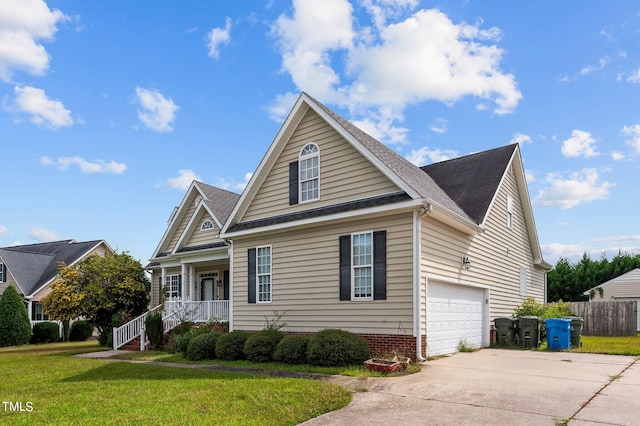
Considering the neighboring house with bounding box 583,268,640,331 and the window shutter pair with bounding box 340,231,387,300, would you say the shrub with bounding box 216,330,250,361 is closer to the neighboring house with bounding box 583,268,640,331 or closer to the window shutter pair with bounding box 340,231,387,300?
the window shutter pair with bounding box 340,231,387,300

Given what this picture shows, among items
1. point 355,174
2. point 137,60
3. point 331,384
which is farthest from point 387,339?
point 137,60

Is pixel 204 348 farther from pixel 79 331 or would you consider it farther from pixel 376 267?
pixel 79 331

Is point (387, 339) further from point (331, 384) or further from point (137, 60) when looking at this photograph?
point (137, 60)

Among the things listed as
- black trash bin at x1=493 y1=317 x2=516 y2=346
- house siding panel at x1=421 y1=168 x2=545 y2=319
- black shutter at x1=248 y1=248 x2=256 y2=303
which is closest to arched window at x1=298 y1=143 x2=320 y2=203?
black shutter at x1=248 y1=248 x2=256 y2=303

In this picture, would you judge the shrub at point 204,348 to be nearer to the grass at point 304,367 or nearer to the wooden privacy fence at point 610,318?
the grass at point 304,367

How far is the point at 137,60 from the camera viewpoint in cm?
1433

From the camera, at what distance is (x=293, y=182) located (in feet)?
51.5

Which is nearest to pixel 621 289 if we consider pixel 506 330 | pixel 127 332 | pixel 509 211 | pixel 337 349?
pixel 509 211

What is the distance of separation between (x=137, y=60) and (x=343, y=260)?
27.2ft

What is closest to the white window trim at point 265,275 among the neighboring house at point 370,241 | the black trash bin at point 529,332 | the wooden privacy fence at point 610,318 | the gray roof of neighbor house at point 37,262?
the neighboring house at point 370,241

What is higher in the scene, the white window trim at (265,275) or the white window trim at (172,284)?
the white window trim at (265,275)

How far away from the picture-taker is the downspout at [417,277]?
12.0 m

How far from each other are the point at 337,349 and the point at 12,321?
23.6 meters

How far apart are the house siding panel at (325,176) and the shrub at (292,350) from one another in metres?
4.11
